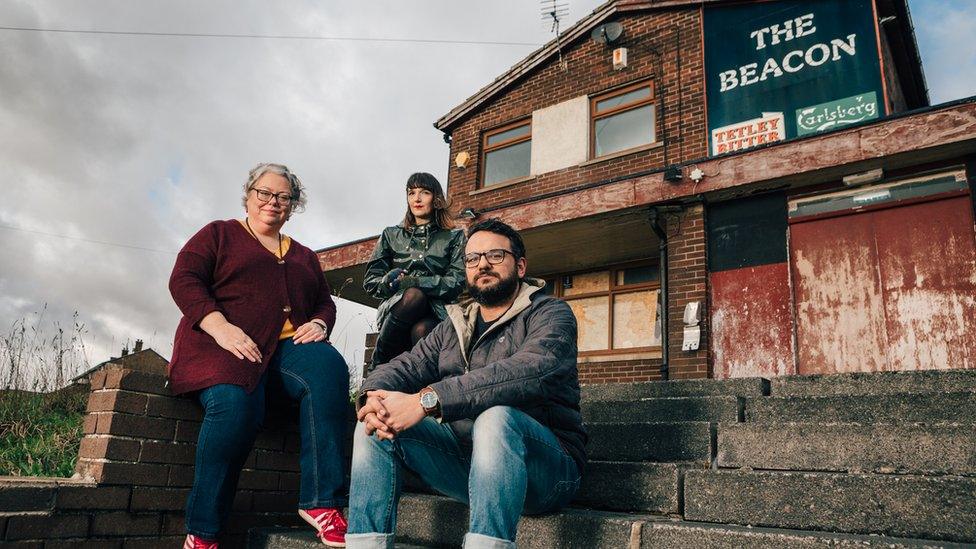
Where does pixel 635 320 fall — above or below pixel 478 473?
above

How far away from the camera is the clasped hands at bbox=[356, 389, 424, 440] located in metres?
2.20

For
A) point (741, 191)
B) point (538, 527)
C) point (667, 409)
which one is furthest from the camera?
point (741, 191)

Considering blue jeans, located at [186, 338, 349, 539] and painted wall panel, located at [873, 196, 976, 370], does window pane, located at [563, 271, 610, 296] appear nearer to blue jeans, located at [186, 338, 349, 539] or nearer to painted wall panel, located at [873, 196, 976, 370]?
painted wall panel, located at [873, 196, 976, 370]

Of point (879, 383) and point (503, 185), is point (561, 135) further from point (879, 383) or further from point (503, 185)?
point (879, 383)

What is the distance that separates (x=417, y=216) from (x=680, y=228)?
205 inches

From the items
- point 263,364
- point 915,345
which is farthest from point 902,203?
point 263,364

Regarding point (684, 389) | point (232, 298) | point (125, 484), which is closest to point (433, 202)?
point (232, 298)

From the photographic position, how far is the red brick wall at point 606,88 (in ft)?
29.5

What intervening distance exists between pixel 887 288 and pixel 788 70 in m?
3.30

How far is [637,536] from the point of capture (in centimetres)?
229

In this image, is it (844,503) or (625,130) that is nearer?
(844,503)

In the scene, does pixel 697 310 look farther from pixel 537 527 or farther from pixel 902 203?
pixel 537 527

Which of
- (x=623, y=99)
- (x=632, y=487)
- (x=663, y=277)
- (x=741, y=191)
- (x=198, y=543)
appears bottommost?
(x=198, y=543)

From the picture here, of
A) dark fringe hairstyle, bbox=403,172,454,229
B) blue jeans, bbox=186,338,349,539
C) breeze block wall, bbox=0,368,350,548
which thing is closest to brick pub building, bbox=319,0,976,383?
dark fringe hairstyle, bbox=403,172,454,229
